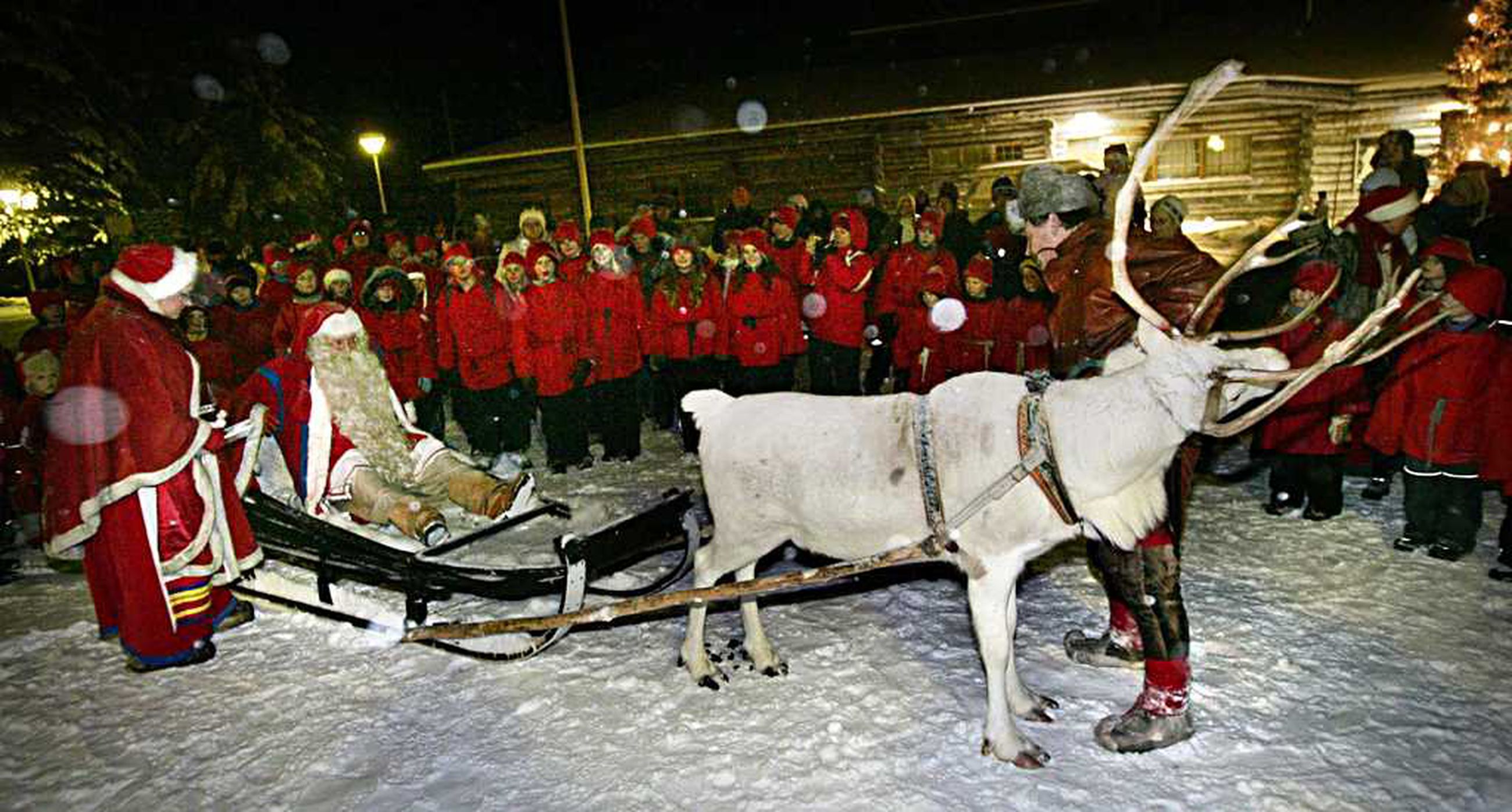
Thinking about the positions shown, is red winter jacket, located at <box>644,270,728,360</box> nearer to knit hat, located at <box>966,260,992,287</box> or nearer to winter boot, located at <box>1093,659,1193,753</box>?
knit hat, located at <box>966,260,992,287</box>

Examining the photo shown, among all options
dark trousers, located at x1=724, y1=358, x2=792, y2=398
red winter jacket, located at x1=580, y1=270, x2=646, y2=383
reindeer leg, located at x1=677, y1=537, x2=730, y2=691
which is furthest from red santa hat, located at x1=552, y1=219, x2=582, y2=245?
reindeer leg, located at x1=677, y1=537, x2=730, y2=691

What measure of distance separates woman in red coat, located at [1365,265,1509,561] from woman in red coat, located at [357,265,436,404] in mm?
8717

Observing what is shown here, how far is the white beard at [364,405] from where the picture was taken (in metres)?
6.09

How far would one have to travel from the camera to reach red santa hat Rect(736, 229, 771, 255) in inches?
360

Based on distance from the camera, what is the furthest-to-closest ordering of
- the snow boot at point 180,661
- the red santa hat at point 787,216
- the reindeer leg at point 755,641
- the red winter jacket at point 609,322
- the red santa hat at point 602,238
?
the red santa hat at point 787,216 < the red santa hat at point 602,238 < the red winter jacket at point 609,322 < the snow boot at point 180,661 < the reindeer leg at point 755,641

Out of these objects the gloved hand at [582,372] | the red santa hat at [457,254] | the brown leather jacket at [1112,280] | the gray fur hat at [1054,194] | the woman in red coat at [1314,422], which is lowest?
the woman in red coat at [1314,422]

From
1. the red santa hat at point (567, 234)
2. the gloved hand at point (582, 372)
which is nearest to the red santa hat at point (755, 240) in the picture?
the red santa hat at point (567, 234)

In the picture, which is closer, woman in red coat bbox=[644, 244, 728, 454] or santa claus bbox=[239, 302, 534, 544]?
santa claus bbox=[239, 302, 534, 544]

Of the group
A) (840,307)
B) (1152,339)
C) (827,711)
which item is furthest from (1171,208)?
(827,711)

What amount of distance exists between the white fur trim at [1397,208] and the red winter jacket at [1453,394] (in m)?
0.96

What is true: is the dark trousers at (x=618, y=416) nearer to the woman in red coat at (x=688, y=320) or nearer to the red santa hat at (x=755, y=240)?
the woman in red coat at (x=688, y=320)

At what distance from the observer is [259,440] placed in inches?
206

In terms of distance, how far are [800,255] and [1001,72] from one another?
16.3m

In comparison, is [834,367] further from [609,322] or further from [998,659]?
[998,659]
